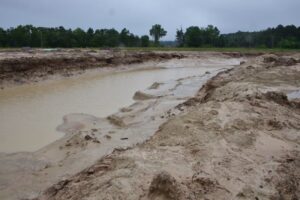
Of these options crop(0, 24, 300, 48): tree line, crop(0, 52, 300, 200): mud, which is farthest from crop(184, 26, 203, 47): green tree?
crop(0, 52, 300, 200): mud

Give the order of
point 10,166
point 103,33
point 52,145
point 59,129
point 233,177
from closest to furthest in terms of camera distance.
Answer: point 233,177 < point 10,166 < point 52,145 < point 59,129 < point 103,33

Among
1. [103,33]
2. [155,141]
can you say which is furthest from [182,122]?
[103,33]

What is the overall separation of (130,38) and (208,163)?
64.6 m

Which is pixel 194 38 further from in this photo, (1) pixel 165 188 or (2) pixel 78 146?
(1) pixel 165 188

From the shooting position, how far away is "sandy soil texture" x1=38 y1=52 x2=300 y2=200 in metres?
4.96

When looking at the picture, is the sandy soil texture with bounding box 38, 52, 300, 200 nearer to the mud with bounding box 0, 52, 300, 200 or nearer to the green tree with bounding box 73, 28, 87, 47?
the mud with bounding box 0, 52, 300, 200

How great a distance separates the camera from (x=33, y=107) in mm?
14797

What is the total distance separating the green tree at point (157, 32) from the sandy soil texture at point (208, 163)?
6663 centimetres

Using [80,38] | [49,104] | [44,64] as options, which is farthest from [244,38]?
[49,104]

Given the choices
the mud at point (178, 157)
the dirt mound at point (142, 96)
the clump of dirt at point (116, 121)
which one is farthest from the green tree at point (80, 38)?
the mud at point (178, 157)

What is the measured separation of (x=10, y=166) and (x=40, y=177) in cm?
121

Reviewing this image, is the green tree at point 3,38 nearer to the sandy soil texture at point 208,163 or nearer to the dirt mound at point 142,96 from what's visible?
the dirt mound at point 142,96

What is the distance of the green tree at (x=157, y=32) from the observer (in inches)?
2936

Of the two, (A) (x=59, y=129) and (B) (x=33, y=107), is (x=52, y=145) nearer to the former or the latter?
(A) (x=59, y=129)
